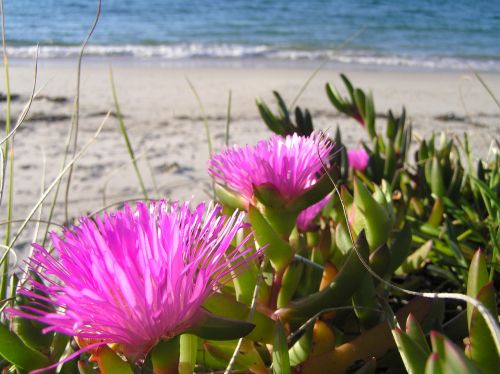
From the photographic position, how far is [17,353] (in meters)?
0.51

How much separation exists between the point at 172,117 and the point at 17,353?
2.96 m

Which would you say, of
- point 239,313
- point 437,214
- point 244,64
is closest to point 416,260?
point 437,214

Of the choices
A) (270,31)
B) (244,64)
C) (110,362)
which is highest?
(110,362)

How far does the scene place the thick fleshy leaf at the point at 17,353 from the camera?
496mm

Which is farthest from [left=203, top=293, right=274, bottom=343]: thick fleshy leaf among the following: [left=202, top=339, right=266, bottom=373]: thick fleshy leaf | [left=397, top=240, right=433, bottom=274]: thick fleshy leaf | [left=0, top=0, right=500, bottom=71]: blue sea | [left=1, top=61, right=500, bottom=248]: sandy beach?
[left=0, top=0, right=500, bottom=71]: blue sea

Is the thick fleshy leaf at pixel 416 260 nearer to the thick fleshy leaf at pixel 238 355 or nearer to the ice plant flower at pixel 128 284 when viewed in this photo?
the thick fleshy leaf at pixel 238 355

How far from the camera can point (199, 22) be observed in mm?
10430

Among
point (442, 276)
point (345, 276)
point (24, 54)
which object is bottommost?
point (24, 54)

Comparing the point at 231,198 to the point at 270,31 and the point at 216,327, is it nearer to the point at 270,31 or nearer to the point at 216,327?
the point at 216,327

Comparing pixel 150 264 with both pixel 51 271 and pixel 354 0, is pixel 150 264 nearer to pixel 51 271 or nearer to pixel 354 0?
pixel 51 271

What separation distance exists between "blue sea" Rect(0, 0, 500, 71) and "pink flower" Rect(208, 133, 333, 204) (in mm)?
5389

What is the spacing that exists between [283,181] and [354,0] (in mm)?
13500

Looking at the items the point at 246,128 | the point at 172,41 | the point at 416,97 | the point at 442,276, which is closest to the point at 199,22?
the point at 172,41

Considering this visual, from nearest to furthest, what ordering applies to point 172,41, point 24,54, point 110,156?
point 110,156, point 24,54, point 172,41
